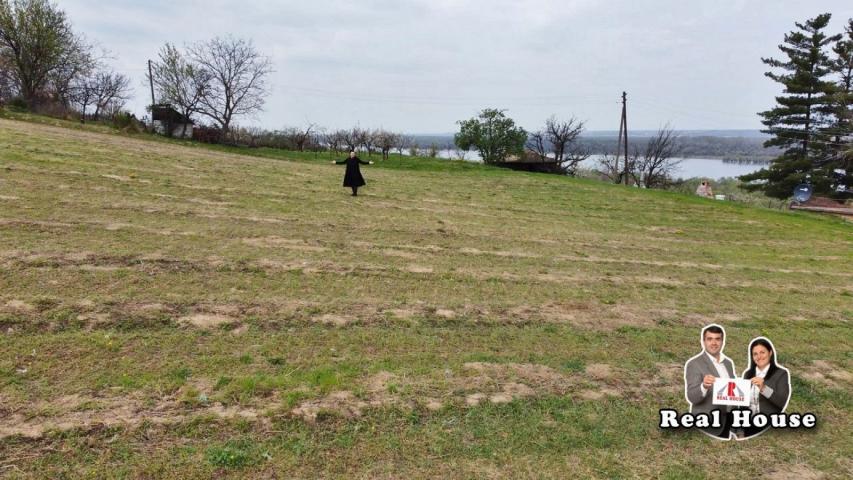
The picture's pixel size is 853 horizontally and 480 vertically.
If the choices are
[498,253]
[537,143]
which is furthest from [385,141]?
[498,253]

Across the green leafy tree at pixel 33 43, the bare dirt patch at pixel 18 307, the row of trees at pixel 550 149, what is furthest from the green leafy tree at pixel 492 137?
the bare dirt patch at pixel 18 307

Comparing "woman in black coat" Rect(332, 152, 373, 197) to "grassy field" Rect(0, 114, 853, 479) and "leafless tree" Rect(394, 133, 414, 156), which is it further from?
"leafless tree" Rect(394, 133, 414, 156)

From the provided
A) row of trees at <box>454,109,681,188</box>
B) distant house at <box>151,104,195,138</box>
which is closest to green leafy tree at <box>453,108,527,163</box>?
row of trees at <box>454,109,681,188</box>

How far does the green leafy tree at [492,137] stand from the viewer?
4016 centimetres

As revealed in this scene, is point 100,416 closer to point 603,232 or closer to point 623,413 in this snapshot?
point 623,413

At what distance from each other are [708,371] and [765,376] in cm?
36

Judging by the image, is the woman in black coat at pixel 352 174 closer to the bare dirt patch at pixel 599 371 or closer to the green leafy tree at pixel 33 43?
the bare dirt patch at pixel 599 371

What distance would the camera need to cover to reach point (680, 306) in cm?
697

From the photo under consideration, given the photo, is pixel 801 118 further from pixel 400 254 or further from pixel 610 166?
pixel 400 254

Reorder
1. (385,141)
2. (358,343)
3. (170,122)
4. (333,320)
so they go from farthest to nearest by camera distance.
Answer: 1. (385,141)
2. (170,122)
3. (333,320)
4. (358,343)

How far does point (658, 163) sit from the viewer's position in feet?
172

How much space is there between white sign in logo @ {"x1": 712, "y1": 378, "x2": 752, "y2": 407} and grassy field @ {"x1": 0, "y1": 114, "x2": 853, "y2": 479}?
550mm

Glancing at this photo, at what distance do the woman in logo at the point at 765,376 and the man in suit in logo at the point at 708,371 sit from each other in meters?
0.14

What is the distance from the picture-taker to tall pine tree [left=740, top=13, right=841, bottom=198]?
3625 cm
